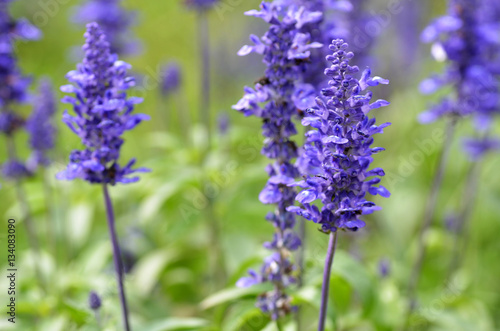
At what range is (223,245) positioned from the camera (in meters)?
5.70

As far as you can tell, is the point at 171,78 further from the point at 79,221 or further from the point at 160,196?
the point at 79,221

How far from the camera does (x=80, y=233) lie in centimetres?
588

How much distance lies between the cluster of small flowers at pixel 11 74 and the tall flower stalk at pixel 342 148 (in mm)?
2960

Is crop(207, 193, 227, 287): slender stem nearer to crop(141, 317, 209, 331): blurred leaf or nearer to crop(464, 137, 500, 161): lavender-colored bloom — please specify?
crop(141, 317, 209, 331): blurred leaf

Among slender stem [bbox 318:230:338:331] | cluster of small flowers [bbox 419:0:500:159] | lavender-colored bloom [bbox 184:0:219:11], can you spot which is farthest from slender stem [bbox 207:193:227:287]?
slender stem [bbox 318:230:338:331]

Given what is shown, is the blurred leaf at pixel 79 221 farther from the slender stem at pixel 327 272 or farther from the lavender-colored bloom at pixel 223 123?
the slender stem at pixel 327 272

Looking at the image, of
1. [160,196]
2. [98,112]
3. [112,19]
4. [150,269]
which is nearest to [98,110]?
[98,112]

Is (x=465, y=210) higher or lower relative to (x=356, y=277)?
higher

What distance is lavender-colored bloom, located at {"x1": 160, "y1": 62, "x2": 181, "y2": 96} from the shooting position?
265 inches

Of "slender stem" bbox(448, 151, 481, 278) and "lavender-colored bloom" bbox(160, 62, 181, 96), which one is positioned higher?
"lavender-colored bloom" bbox(160, 62, 181, 96)

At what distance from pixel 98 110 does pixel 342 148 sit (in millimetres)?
1344

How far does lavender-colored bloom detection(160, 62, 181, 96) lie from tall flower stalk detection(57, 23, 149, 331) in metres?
3.57

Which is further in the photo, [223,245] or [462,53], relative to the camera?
[223,245]

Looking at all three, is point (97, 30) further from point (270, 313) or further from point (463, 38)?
point (463, 38)
